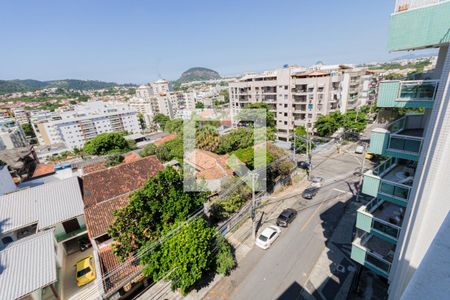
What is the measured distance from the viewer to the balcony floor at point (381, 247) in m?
10.2

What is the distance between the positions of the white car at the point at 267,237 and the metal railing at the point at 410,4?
15.0 m

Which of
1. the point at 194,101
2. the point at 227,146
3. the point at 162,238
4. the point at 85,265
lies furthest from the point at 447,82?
the point at 194,101

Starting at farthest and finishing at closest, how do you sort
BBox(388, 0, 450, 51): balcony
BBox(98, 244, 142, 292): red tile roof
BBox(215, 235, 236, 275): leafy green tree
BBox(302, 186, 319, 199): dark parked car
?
BBox(302, 186, 319, 199): dark parked car
BBox(215, 235, 236, 275): leafy green tree
BBox(98, 244, 142, 292): red tile roof
BBox(388, 0, 450, 51): balcony

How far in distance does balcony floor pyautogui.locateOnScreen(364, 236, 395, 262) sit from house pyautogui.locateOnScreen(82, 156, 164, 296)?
1363 cm

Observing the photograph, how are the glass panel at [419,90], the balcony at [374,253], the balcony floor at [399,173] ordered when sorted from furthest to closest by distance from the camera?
the balcony at [374,253] → the balcony floor at [399,173] → the glass panel at [419,90]

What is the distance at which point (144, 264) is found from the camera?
11852 mm

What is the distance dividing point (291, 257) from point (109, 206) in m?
14.6

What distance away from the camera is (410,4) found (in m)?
6.73

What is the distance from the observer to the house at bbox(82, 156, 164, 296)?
12094mm

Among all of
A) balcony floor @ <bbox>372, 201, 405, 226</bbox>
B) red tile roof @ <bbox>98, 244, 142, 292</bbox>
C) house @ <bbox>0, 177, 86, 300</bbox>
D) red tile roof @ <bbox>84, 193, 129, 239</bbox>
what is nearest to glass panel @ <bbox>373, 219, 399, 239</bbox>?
balcony floor @ <bbox>372, 201, 405, 226</bbox>

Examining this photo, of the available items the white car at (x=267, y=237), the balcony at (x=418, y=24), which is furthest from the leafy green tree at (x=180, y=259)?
the balcony at (x=418, y=24)

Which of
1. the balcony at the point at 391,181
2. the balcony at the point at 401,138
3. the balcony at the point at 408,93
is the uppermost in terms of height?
the balcony at the point at 408,93

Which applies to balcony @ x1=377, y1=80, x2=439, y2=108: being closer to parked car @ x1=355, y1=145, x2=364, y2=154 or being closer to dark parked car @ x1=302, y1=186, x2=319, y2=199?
dark parked car @ x1=302, y1=186, x2=319, y2=199

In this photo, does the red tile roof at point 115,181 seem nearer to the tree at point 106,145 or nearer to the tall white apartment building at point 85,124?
the tree at point 106,145
